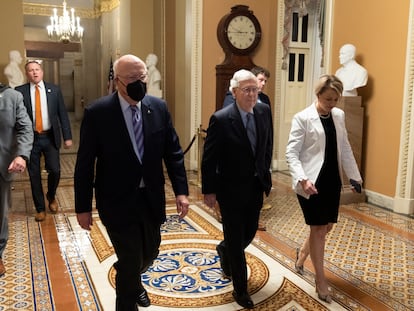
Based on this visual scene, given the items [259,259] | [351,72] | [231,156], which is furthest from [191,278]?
[351,72]

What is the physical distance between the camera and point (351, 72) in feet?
19.5

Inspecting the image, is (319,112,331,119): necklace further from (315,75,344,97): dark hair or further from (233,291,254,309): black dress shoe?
(233,291,254,309): black dress shoe

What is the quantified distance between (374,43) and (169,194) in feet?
Result: 11.0

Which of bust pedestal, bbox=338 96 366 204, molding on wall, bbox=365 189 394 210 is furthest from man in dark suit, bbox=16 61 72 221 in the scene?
molding on wall, bbox=365 189 394 210

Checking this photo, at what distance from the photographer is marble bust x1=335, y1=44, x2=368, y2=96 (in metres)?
5.88

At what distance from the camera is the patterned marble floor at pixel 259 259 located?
125 inches

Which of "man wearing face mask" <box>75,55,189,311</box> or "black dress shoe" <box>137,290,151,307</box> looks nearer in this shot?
"man wearing face mask" <box>75,55,189,311</box>

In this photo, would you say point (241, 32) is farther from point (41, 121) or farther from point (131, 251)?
point (131, 251)

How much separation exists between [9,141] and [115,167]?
154cm

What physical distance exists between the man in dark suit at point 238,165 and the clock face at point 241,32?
4842 millimetres

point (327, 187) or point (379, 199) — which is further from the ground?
point (327, 187)

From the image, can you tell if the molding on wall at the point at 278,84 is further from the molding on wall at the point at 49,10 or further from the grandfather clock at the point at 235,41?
the molding on wall at the point at 49,10

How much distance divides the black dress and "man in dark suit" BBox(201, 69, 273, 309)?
1.14 feet

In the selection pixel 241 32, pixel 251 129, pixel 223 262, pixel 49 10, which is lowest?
pixel 223 262
